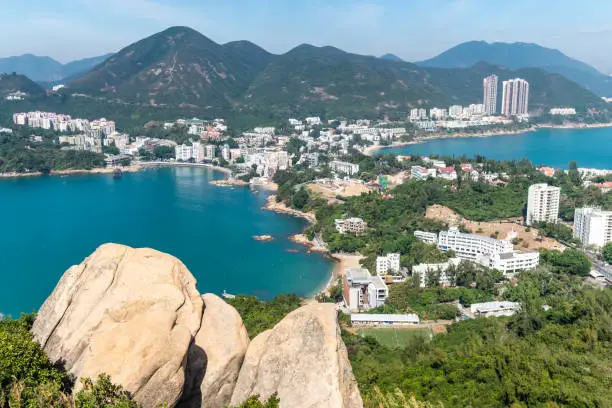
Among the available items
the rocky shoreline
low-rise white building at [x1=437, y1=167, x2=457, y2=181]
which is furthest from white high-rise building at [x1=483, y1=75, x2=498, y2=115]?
the rocky shoreline

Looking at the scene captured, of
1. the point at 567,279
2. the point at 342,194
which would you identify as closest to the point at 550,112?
the point at 342,194

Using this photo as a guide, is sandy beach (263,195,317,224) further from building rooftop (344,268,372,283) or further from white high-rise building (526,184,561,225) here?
building rooftop (344,268,372,283)

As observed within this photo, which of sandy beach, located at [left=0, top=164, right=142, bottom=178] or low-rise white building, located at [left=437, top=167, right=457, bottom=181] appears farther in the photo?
sandy beach, located at [left=0, top=164, right=142, bottom=178]

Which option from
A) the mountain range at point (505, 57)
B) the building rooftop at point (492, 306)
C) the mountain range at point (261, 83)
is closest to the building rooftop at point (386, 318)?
the building rooftop at point (492, 306)

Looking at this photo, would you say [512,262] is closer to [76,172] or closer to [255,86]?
[76,172]

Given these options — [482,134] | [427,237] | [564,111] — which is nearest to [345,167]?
[427,237]

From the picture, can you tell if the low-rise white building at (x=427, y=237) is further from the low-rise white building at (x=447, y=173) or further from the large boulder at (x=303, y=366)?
the large boulder at (x=303, y=366)

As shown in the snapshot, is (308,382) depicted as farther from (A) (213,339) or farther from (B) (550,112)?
(B) (550,112)
